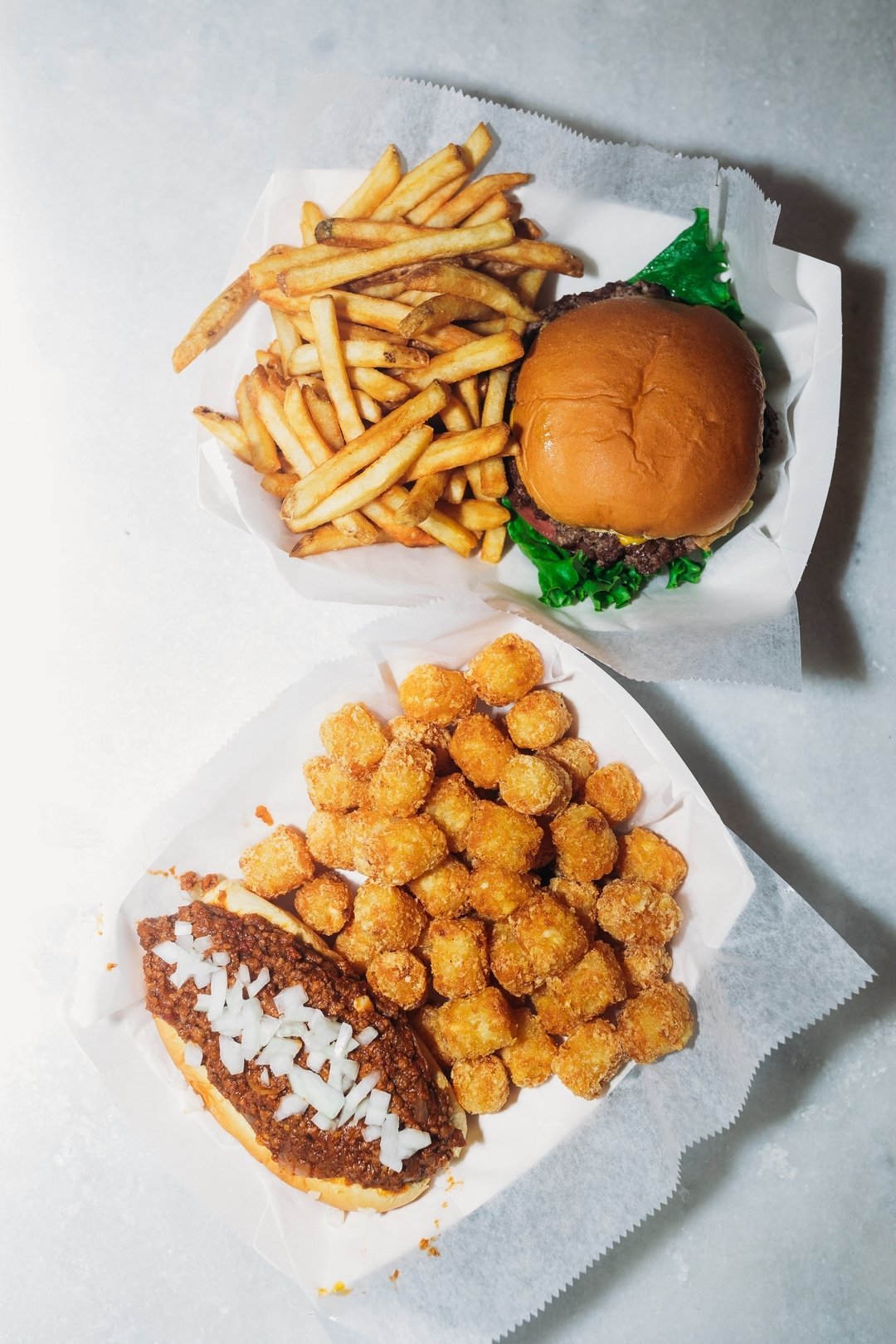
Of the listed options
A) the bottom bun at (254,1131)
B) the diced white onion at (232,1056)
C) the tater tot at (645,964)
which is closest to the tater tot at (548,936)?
the tater tot at (645,964)

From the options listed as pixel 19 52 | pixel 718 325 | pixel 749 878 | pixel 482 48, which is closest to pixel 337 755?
pixel 749 878

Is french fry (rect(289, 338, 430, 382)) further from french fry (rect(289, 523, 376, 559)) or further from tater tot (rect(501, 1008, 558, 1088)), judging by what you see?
tater tot (rect(501, 1008, 558, 1088))

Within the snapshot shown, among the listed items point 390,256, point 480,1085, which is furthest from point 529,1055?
point 390,256

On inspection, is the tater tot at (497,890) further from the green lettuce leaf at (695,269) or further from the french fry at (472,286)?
the green lettuce leaf at (695,269)

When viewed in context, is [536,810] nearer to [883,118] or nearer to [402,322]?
[402,322]

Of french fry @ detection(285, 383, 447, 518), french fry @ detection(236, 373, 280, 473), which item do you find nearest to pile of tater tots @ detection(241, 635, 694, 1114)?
french fry @ detection(285, 383, 447, 518)

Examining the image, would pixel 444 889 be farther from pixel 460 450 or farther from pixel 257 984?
pixel 460 450
